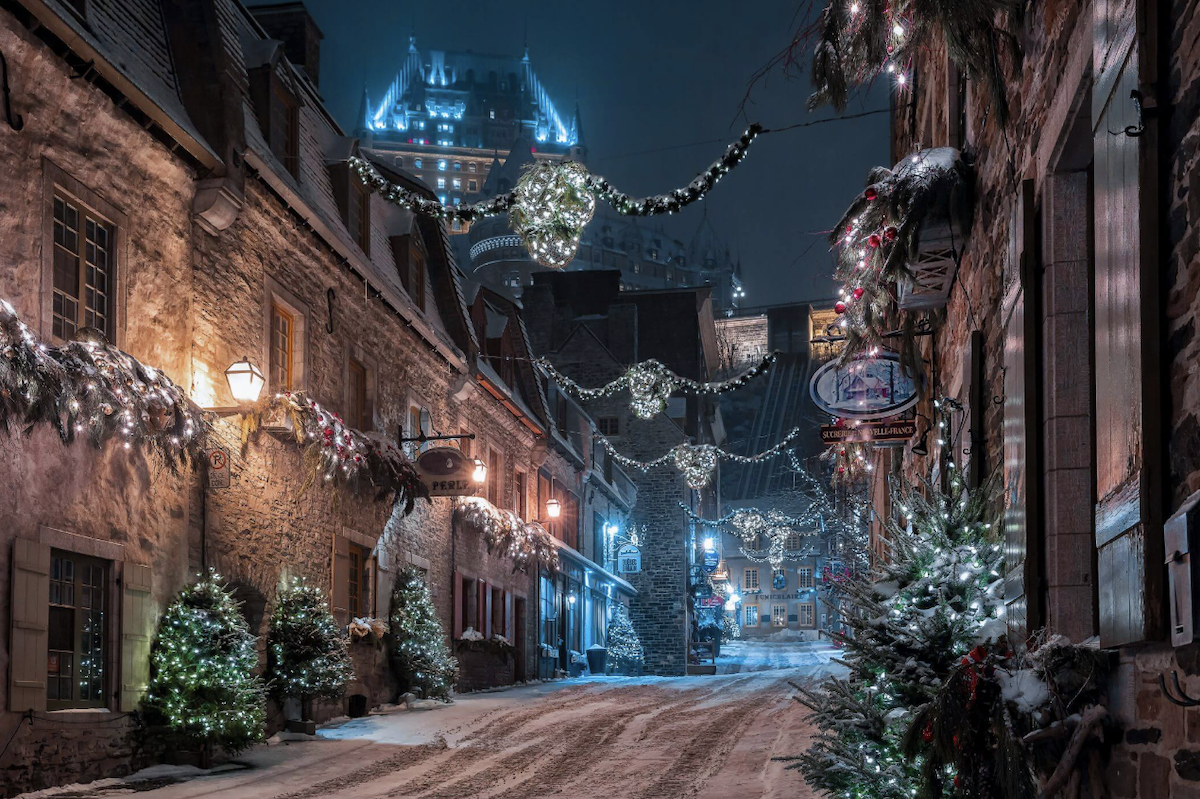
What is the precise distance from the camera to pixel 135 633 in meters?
11.0

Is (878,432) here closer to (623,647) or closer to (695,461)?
(695,461)

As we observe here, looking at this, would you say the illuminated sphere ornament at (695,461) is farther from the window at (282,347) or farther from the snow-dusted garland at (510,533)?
the window at (282,347)

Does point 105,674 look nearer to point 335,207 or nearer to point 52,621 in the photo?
point 52,621

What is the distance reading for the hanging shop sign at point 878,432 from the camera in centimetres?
1194

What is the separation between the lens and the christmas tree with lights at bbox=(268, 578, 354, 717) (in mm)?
13891

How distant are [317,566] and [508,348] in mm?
11591

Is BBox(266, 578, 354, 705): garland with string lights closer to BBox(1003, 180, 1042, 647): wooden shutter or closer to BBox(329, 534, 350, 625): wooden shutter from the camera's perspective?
BBox(329, 534, 350, 625): wooden shutter

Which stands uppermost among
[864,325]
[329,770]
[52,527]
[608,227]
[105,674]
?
[608,227]

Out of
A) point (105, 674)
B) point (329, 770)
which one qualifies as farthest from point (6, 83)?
point (329, 770)

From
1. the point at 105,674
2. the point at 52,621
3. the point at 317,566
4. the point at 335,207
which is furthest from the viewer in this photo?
the point at 335,207

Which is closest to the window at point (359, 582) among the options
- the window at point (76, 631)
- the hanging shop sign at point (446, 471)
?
the hanging shop sign at point (446, 471)

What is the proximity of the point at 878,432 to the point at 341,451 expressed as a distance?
22.1 ft

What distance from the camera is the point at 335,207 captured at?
1772 centimetres

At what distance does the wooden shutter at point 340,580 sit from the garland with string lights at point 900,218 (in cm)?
927
